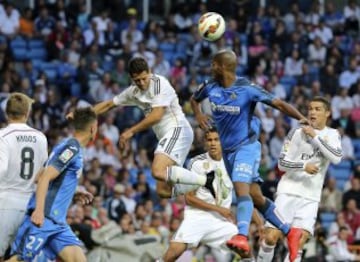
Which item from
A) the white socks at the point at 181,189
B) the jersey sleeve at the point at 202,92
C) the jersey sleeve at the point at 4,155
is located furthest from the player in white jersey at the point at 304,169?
the jersey sleeve at the point at 4,155

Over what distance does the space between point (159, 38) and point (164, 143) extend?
1450 cm

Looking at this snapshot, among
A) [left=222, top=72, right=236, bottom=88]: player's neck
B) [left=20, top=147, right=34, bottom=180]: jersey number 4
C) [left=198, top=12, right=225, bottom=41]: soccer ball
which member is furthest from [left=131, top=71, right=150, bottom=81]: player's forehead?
[left=20, top=147, right=34, bottom=180]: jersey number 4

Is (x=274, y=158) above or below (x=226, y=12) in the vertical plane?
below

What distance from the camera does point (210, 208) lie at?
17.4m

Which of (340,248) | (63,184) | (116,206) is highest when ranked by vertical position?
(63,184)

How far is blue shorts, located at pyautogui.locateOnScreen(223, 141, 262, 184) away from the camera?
50.8ft

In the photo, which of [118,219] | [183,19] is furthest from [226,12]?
[118,219]

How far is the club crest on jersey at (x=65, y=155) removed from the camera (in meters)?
13.7

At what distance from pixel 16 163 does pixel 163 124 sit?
2664 millimetres

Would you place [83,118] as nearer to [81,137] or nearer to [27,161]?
[81,137]

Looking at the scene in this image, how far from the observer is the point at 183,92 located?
2792 centimetres

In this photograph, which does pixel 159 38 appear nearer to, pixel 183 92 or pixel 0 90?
pixel 183 92

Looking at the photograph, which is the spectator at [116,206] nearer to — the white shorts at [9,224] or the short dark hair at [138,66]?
the short dark hair at [138,66]

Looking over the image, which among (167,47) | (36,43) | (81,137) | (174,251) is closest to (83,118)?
(81,137)
